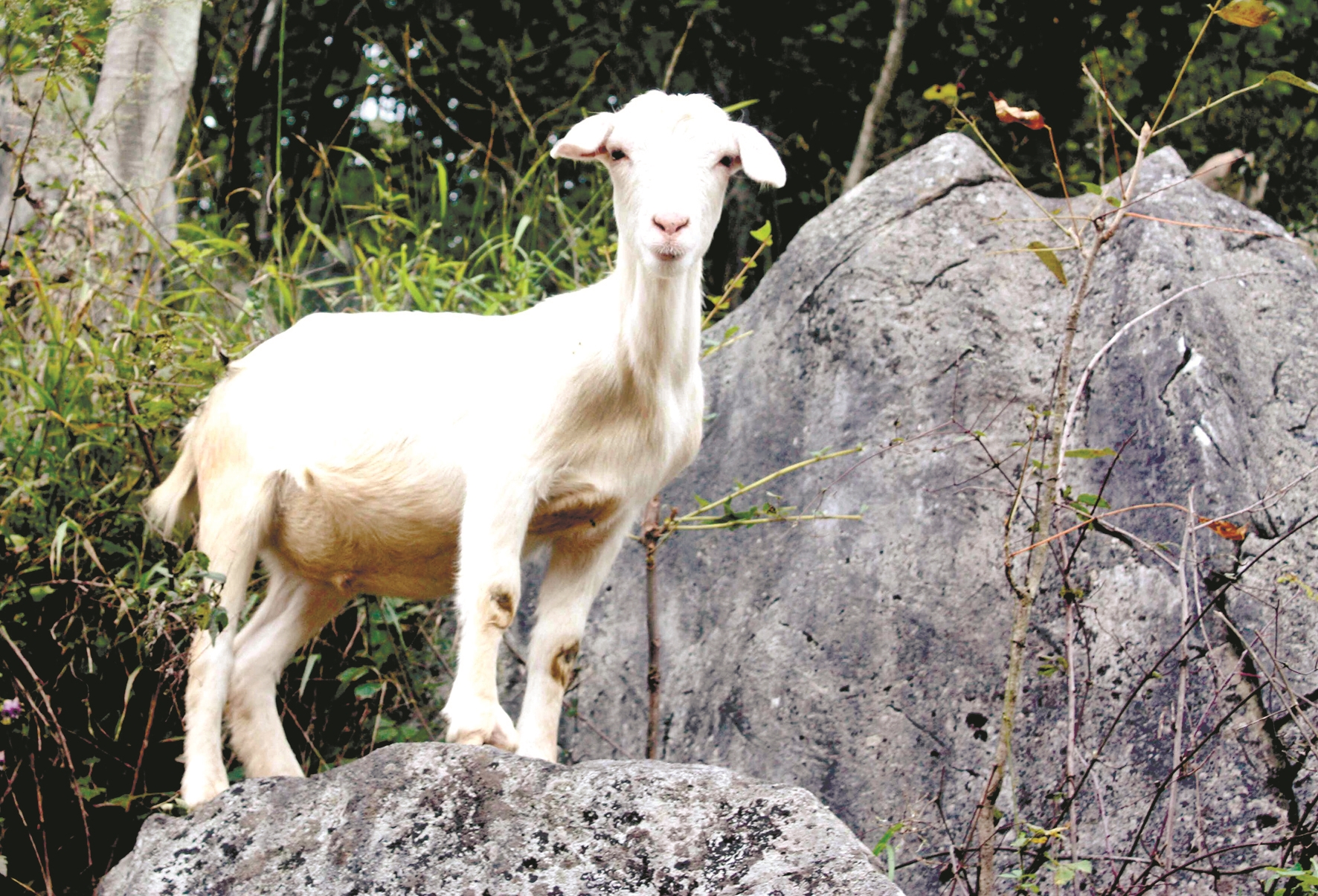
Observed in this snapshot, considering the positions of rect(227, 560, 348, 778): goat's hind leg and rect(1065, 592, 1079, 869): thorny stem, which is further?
rect(227, 560, 348, 778): goat's hind leg

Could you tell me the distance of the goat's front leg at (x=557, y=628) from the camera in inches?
152

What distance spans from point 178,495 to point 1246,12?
3380mm

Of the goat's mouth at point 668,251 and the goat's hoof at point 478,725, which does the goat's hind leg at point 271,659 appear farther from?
the goat's mouth at point 668,251

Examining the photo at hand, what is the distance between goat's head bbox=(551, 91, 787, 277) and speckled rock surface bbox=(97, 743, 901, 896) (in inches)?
51.9

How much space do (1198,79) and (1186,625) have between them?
5.57 meters

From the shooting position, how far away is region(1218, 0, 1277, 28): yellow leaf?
3.06 m

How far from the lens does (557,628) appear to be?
3.88 m

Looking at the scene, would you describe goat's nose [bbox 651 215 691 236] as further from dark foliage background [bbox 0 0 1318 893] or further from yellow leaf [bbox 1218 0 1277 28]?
dark foliage background [bbox 0 0 1318 893]

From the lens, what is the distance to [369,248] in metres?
5.82

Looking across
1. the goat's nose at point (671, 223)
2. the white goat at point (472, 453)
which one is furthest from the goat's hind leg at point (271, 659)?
the goat's nose at point (671, 223)

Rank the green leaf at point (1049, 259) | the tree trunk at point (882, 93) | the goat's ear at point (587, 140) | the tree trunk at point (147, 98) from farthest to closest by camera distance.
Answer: the tree trunk at point (882, 93), the tree trunk at point (147, 98), the goat's ear at point (587, 140), the green leaf at point (1049, 259)

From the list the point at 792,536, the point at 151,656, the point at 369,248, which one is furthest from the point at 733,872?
the point at 369,248

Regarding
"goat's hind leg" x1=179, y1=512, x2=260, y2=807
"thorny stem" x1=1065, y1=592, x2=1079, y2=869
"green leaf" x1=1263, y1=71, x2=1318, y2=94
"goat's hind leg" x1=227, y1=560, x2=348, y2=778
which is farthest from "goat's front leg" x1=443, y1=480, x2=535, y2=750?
"green leaf" x1=1263, y1=71, x2=1318, y2=94

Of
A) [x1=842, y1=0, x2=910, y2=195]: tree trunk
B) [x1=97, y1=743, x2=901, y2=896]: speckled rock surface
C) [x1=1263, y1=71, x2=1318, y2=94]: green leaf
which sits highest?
[x1=842, y1=0, x2=910, y2=195]: tree trunk
